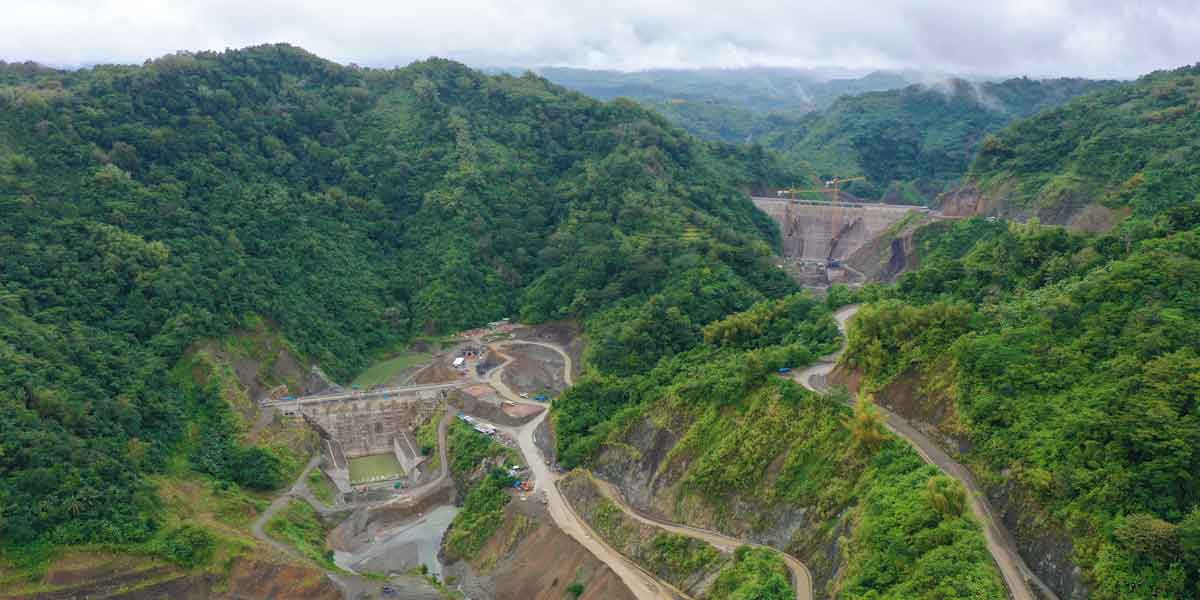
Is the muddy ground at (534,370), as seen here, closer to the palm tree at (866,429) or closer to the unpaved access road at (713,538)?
the unpaved access road at (713,538)

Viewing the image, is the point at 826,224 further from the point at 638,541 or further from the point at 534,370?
the point at 638,541

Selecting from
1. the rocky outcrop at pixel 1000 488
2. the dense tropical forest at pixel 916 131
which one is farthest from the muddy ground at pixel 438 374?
the dense tropical forest at pixel 916 131

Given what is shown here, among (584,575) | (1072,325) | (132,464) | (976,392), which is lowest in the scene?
(584,575)

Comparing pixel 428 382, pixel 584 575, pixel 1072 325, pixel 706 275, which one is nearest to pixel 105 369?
pixel 428 382

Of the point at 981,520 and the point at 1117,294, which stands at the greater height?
the point at 1117,294

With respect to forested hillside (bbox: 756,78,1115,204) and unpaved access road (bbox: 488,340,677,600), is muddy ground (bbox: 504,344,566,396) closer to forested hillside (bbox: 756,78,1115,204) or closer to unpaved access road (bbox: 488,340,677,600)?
unpaved access road (bbox: 488,340,677,600)

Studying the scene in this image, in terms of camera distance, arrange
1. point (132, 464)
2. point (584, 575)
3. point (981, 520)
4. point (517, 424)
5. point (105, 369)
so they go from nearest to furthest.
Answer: point (981, 520) < point (584, 575) < point (132, 464) < point (105, 369) < point (517, 424)

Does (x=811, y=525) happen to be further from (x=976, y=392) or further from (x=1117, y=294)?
(x=1117, y=294)
